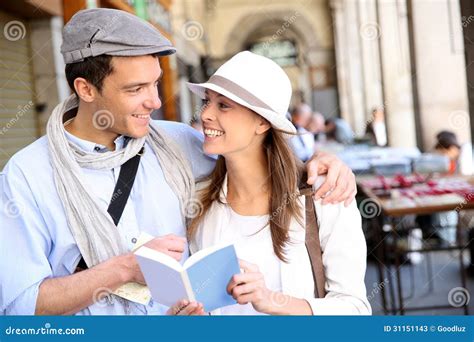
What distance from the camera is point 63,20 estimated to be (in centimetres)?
397

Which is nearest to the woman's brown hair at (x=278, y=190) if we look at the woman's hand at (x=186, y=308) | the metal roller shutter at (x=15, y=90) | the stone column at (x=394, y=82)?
the woman's hand at (x=186, y=308)

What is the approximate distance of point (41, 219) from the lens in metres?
1.69

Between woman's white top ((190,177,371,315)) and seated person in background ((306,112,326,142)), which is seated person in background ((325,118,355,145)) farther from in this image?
woman's white top ((190,177,371,315))

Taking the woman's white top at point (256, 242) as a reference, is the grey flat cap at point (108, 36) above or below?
above

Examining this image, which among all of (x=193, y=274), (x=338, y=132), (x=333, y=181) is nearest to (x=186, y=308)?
(x=193, y=274)

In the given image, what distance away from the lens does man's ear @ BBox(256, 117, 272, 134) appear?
180cm

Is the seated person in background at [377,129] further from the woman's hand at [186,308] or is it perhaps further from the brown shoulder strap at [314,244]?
the woman's hand at [186,308]

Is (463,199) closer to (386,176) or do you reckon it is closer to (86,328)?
(386,176)

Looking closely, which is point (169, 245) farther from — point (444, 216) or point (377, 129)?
point (377, 129)

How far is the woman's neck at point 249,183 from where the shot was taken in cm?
181

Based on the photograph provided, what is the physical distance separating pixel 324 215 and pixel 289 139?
26 cm

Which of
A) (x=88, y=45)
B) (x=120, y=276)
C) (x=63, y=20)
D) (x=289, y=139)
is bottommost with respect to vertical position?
(x=120, y=276)

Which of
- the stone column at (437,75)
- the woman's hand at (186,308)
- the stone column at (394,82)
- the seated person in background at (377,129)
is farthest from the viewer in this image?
the stone column at (394,82)

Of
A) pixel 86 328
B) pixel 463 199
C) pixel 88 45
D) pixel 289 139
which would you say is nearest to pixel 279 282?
pixel 289 139
